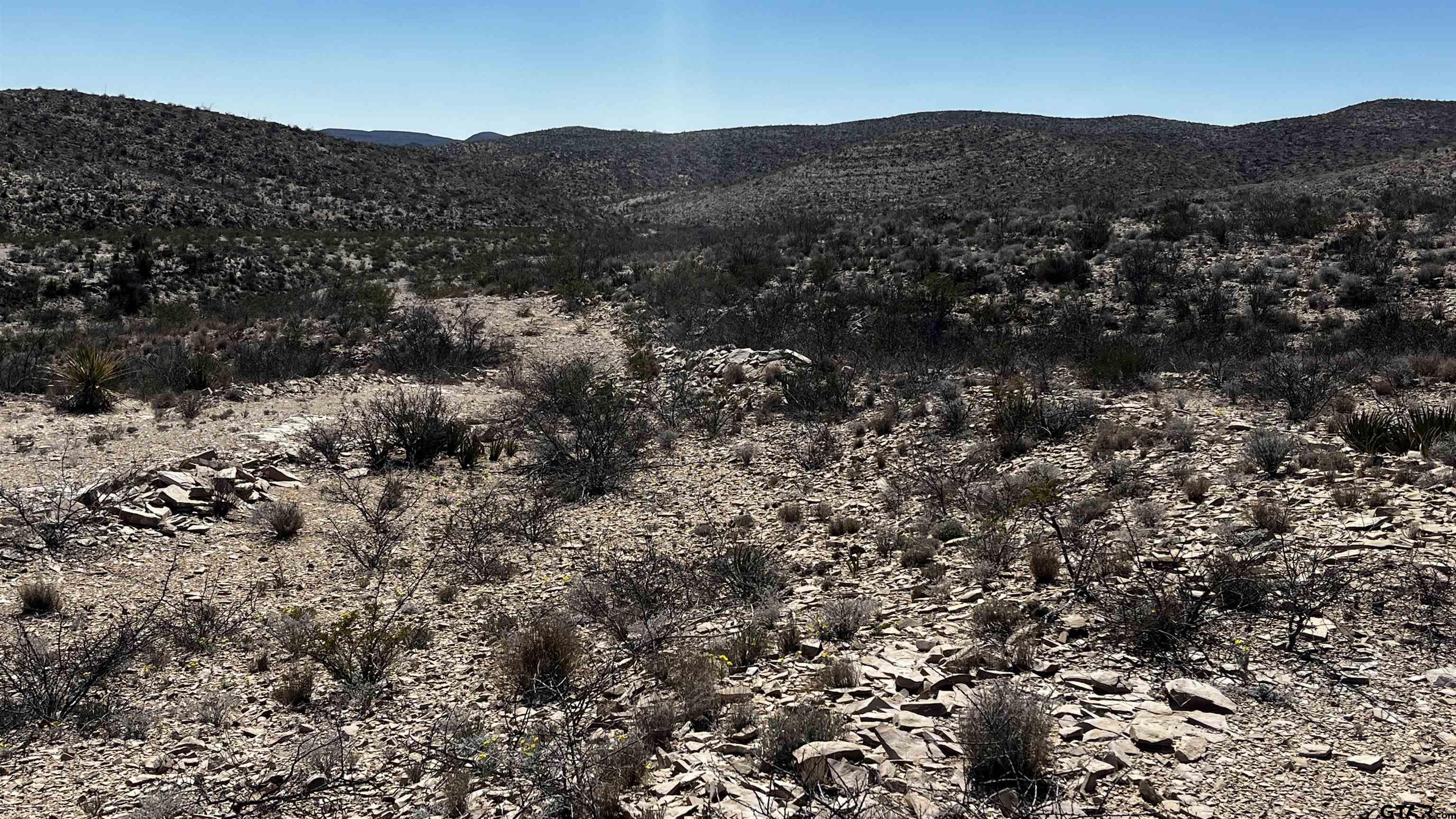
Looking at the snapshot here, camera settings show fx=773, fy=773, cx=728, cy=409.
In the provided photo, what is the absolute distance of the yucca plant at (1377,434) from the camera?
716cm

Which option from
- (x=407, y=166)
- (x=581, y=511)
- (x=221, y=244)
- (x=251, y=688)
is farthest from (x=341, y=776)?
(x=407, y=166)

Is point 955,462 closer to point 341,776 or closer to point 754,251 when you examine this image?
point 341,776

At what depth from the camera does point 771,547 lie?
7.68m

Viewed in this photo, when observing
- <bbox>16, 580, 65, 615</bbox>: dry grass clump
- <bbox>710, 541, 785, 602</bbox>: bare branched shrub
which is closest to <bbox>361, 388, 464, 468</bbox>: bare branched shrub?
<bbox>16, 580, 65, 615</bbox>: dry grass clump

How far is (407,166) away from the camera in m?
58.9

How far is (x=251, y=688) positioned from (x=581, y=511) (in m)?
4.08

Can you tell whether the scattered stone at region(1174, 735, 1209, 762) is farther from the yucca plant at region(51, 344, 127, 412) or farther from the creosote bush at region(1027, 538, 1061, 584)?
the yucca plant at region(51, 344, 127, 412)

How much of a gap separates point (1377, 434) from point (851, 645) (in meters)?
5.75

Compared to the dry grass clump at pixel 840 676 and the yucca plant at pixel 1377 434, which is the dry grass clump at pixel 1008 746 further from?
the yucca plant at pixel 1377 434

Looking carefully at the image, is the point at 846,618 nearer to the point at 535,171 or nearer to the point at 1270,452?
the point at 1270,452

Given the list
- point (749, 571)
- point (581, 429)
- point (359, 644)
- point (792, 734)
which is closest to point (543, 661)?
point (359, 644)

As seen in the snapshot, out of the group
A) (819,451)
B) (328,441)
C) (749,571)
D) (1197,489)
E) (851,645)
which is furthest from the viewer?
(328,441)

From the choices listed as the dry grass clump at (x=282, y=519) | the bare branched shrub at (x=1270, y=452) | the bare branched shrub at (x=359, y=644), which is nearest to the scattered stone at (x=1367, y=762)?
the bare branched shrub at (x=1270, y=452)

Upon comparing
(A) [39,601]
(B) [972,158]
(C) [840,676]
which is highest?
(B) [972,158]
